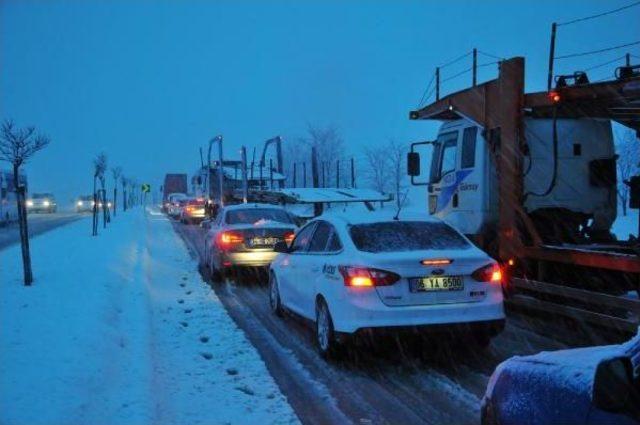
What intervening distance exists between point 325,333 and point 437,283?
1.37 metres

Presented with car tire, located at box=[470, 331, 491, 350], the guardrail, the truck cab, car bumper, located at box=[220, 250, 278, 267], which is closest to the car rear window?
car tire, located at box=[470, 331, 491, 350]

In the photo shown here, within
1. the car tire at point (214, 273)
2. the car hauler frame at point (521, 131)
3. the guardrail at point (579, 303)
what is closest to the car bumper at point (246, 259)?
the car tire at point (214, 273)

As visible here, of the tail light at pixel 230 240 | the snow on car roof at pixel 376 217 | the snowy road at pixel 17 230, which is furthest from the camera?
the snowy road at pixel 17 230

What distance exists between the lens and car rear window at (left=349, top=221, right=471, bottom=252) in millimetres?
6891

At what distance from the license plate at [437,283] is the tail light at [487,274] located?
193 mm

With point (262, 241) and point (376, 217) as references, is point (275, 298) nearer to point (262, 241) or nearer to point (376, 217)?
point (376, 217)

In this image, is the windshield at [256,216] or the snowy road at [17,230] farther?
the snowy road at [17,230]

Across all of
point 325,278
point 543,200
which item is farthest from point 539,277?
point 325,278

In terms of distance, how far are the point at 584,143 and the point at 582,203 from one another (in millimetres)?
874

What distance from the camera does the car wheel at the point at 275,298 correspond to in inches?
371

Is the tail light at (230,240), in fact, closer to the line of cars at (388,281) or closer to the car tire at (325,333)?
the line of cars at (388,281)

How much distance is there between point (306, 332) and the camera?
844 cm

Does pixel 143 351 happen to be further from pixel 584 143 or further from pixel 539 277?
pixel 584 143

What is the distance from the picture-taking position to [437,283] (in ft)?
21.2
